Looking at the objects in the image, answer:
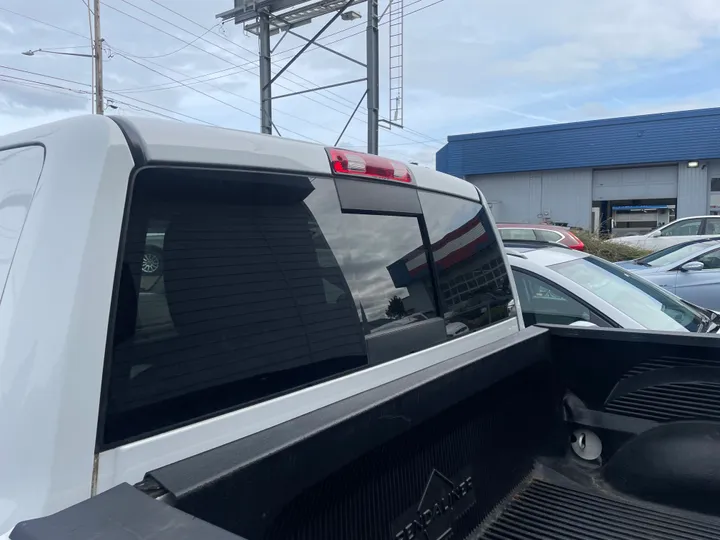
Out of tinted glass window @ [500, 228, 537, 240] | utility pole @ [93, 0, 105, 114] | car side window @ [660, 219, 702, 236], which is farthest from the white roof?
utility pole @ [93, 0, 105, 114]

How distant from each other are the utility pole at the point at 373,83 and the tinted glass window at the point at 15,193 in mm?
10186

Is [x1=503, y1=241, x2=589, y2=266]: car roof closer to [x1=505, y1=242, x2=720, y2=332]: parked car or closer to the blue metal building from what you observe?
[x1=505, y1=242, x2=720, y2=332]: parked car

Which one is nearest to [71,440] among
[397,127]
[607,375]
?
[607,375]

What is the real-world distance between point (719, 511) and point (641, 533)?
379 millimetres

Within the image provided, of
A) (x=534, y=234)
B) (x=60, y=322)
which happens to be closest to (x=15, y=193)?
(x=60, y=322)

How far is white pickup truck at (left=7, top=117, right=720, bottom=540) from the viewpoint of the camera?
118 cm

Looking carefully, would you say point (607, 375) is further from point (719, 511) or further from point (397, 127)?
point (397, 127)

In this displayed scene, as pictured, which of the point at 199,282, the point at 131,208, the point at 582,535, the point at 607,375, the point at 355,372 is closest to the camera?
the point at 131,208

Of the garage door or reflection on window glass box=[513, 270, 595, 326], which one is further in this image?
the garage door

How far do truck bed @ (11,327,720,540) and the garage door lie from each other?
30834 mm

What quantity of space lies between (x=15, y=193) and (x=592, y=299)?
3.99 m

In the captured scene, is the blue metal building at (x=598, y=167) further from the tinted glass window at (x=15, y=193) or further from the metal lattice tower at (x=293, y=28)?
the tinted glass window at (x=15, y=193)

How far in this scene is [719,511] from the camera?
93.0 inches

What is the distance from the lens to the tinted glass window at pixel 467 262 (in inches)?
92.4
